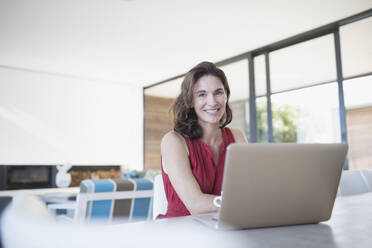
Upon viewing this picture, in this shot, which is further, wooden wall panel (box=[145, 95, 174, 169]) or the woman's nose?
wooden wall panel (box=[145, 95, 174, 169])

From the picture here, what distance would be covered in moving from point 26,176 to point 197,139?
5718 millimetres

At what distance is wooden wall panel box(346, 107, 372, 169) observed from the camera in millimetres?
3971

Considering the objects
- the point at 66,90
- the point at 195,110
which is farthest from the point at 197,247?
the point at 66,90

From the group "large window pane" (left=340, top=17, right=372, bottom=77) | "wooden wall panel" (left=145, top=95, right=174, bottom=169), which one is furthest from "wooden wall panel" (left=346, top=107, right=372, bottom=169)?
"wooden wall panel" (left=145, top=95, right=174, bottom=169)

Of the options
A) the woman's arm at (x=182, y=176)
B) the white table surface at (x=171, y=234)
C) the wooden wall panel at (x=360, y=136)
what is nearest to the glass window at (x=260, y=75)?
the wooden wall panel at (x=360, y=136)

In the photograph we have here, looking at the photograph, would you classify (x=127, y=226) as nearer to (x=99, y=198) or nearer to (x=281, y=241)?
(x=281, y=241)

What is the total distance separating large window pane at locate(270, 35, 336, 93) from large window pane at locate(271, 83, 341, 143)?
0.44 ft

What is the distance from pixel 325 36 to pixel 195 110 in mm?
3482

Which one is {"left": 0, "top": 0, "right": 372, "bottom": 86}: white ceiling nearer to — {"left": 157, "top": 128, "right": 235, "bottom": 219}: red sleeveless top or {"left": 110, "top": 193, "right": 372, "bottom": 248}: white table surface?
{"left": 157, "top": 128, "right": 235, "bottom": 219}: red sleeveless top

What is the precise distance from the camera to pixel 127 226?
2.40 ft

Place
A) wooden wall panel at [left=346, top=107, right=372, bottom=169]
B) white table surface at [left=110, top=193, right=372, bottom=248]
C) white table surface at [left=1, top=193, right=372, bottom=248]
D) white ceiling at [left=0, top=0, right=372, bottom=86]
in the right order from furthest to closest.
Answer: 1. wooden wall panel at [left=346, top=107, right=372, bottom=169]
2. white ceiling at [left=0, top=0, right=372, bottom=86]
3. white table surface at [left=110, top=193, right=372, bottom=248]
4. white table surface at [left=1, top=193, right=372, bottom=248]

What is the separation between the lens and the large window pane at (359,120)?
3979 mm

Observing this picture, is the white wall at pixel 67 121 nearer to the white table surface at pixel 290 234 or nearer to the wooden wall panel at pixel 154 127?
the wooden wall panel at pixel 154 127

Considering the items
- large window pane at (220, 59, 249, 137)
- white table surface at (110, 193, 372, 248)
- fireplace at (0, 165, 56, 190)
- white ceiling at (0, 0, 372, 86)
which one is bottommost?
fireplace at (0, 165, 56, 190)
